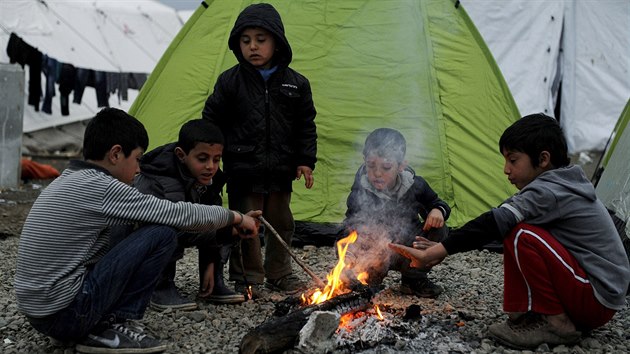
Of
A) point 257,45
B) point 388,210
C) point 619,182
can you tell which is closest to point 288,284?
point 388,210

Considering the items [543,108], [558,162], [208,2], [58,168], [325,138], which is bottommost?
[58,168]

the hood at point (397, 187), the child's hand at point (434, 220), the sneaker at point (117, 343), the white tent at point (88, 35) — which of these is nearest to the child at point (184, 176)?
the sneaker at point (117, 343)

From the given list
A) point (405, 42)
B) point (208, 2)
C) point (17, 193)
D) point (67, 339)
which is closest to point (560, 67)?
point (405, 42)

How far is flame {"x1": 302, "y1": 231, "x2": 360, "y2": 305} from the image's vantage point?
157 inches

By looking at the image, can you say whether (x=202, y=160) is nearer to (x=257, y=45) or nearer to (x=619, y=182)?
(x=257, y=45)

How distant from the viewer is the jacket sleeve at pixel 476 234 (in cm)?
344

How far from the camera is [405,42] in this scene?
6.24m

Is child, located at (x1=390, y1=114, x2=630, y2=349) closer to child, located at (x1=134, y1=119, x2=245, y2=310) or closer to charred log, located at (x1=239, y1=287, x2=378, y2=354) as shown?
charred log, located at (x1=239, y1=287, x2=378, y2=354)

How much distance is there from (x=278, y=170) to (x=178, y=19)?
667 inches

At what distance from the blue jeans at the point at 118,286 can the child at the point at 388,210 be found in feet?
4.96

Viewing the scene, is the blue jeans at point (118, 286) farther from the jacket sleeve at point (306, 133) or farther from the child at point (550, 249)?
the jacket sleeve at point (306, 133)

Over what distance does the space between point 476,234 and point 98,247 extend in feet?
6.06

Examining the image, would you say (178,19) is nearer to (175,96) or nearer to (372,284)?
(175,96)

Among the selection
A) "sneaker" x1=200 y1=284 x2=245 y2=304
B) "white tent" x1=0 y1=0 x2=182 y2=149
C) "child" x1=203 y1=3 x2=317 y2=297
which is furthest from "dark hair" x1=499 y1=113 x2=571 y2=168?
"white tent" x1=0 y1=0 x2=182 y2=149
